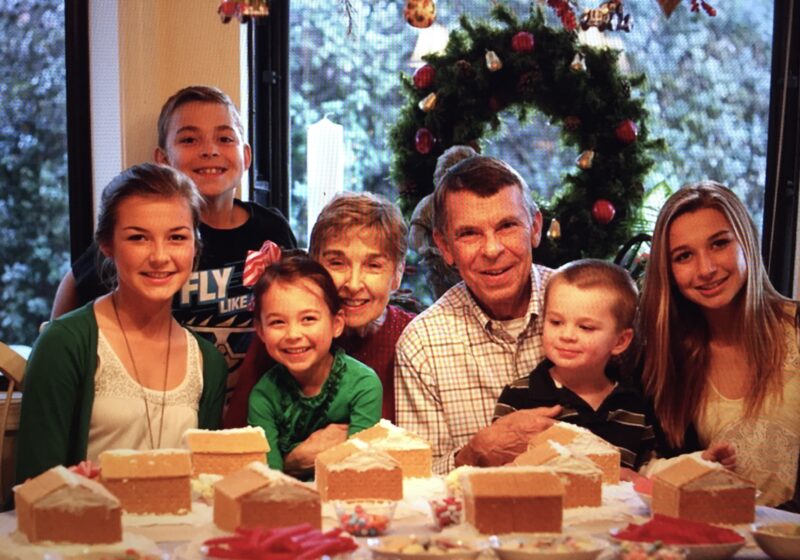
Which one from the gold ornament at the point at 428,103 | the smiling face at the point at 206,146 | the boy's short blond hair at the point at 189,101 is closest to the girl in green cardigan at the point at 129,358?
the smiling face at the point at 206,146

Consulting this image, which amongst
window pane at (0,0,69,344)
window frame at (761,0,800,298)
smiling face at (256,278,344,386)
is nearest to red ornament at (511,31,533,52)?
window frame at (761,0,800,298)

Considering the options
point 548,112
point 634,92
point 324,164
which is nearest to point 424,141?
point 324,164

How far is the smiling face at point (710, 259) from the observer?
295cm

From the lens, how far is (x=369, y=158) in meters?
4.70

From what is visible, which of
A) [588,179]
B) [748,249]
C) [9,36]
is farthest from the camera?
[588,179]

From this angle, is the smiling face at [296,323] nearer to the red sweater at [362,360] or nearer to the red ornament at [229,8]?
the red sweater at [362,360]

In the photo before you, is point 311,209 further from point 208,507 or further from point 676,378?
point 208,507

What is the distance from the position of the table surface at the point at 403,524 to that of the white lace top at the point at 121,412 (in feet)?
1.56

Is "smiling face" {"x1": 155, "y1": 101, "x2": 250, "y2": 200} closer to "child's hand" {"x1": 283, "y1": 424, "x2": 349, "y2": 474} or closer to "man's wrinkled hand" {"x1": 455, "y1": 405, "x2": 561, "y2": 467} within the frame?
"child's hand" {"x1": 283, "y1": 424, "x2": 349, "y2": 474}

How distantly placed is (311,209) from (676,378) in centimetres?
204

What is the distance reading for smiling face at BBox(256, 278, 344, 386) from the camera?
2818 millimetres

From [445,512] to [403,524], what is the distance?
0.10m

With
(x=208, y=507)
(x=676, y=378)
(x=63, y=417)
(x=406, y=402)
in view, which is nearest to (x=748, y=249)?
(x=676, y=378)

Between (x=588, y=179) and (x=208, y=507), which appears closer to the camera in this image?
(x=208, y=507)
